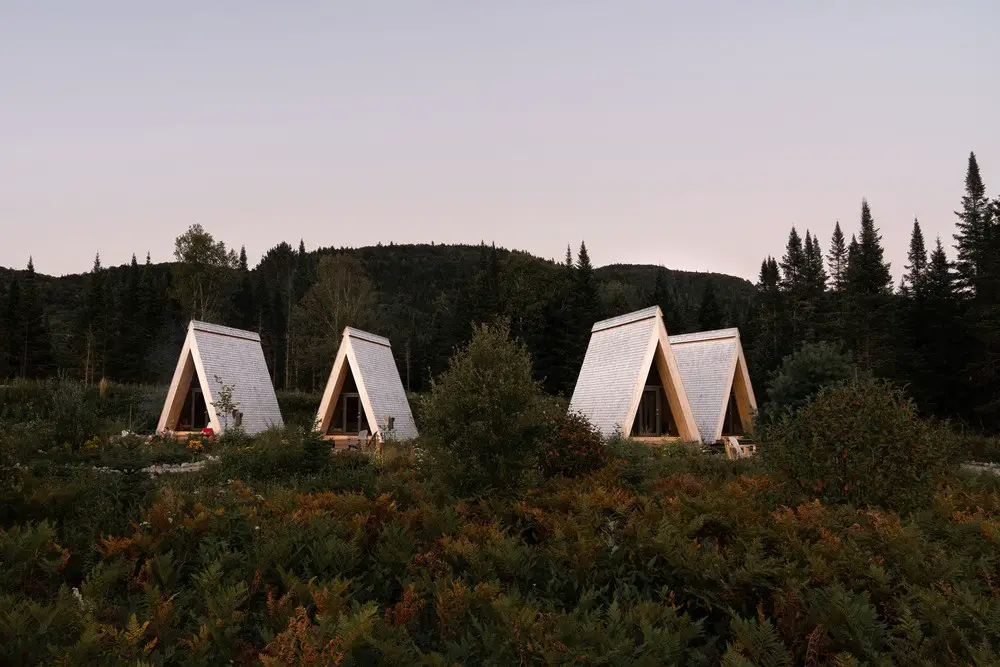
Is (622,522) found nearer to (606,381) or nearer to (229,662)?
(229,662)

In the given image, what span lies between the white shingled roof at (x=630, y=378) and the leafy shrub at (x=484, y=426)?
8.03 metres

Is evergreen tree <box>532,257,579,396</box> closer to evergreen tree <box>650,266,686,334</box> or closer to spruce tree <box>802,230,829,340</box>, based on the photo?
evergreen tree <box>650,266,686,334</box>

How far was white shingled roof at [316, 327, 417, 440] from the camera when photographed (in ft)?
66.1

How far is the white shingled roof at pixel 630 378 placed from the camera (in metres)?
17.3

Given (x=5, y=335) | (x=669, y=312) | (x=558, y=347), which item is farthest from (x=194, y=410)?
(x=669, y=312)

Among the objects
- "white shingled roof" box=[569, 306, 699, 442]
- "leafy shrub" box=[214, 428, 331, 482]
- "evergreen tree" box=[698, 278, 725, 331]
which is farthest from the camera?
"evergreen tree" box=[698, 278, 725, 331]

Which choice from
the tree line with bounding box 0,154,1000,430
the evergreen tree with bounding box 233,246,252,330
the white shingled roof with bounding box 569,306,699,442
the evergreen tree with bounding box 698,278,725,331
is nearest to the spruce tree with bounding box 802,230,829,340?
the tree line with bounding box 0,154,1000,430

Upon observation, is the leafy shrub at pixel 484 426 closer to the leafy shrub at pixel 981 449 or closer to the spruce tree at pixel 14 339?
the leafy shrub at pixel 981 449

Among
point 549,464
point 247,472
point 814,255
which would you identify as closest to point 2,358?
point 247,472

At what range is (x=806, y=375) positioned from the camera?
15.7m

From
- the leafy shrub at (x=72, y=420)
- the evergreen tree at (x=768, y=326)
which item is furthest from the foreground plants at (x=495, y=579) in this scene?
the evergreen tree at (x=768, y=326)

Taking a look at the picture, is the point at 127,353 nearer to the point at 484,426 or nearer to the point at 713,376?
the point at 713,376

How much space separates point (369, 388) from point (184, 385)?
6.61 m

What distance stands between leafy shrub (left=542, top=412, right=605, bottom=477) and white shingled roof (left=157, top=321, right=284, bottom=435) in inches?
505
